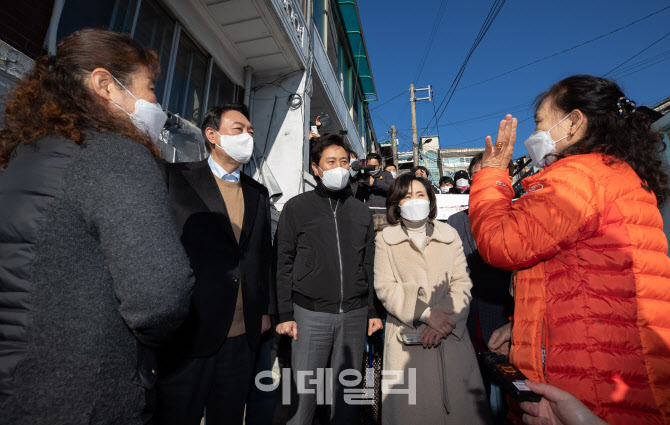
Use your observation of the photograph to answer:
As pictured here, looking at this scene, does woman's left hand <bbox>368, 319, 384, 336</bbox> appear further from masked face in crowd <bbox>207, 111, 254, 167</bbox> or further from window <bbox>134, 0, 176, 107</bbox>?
window <bbox>134, 0, 176, 107</bbox>

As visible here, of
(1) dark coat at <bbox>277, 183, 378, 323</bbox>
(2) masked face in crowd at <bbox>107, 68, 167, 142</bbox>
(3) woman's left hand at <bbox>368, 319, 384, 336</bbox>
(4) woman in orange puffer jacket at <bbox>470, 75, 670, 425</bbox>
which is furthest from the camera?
(3) woman's left hand at <bbox>368, 319, 384, 336</bbox>

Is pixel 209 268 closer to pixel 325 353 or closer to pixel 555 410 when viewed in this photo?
pixel 325 353

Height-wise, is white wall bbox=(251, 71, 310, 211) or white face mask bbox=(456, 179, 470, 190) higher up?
white wall bbox=(251, 71, 310, 211)

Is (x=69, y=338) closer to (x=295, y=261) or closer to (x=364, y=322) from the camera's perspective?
(x=295, y=261)

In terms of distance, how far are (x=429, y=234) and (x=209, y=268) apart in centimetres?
161

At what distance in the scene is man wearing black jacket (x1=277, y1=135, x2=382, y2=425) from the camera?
221cm

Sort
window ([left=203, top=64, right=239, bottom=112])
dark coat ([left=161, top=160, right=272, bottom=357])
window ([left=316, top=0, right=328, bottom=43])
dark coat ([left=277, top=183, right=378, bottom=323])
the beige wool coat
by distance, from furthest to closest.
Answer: window ([left=316, top=0, right=328, bottom=43]) < window ([left=203, top=64, right=239, bottom=112]) < dark coat ([left=277, top=183, right=378, bottom=323]) < the beige wool coat < dark coat ([left=161, top=160, right=272, bottom=357])

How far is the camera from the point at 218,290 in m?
1.78

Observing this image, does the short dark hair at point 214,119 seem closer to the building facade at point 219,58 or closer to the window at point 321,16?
the building facade at point 219,58

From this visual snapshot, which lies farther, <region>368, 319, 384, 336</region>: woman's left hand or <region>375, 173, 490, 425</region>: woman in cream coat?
<region>368, 319, 384, 336</region>: woman's left hand

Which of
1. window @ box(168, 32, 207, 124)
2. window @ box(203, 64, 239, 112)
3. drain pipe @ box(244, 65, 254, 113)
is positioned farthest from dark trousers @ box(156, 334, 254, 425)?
drain pipe @ box(244, 65, 254, 113)

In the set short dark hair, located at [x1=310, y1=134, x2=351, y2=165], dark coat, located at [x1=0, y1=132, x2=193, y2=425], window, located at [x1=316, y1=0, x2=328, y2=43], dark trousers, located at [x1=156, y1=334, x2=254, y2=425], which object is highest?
window, located at [x1=316, y1=0, x2=328, y2=43]

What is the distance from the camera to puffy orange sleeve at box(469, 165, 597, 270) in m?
1.06

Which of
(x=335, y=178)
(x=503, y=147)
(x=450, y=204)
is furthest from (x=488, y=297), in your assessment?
(x=450, y=204)
